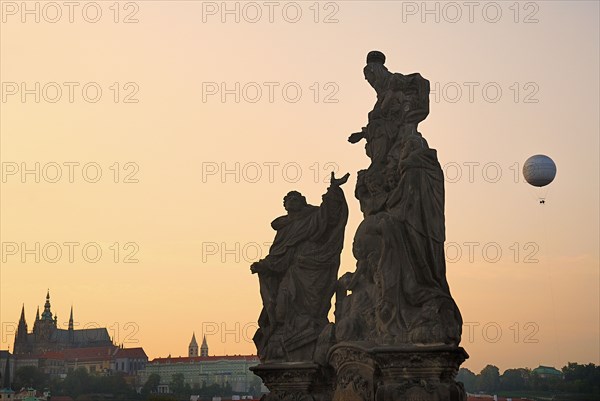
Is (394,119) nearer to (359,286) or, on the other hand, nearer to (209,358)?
(359,286)

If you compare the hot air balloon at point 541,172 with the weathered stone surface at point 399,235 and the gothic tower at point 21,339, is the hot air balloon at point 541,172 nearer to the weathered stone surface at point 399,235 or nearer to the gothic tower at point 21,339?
the weathered stone surface at point 399,235

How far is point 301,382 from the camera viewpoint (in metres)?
13.8

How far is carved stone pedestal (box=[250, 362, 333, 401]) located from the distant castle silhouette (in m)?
170

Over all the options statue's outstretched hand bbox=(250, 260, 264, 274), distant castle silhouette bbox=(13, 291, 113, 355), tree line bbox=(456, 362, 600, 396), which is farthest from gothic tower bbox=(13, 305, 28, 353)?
statue's outstretched hand bbox=(250, 260, 264, 274)

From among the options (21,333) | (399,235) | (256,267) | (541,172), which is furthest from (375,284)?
(21,333)

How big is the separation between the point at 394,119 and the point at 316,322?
3.13 meters

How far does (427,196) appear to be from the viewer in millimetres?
12164

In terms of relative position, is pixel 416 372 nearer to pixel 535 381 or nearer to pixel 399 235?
pixel 399 235

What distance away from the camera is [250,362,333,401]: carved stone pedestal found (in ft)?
45.0

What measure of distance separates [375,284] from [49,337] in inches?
7043

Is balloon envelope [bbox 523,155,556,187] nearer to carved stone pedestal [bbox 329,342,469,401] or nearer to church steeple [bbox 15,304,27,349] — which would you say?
carved stone pedestal [bbox 329,342,469,401]

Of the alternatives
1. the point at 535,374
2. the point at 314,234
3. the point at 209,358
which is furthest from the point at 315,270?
the point at 209,358

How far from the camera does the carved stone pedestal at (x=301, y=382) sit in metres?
13.7

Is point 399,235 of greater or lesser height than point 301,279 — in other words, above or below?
above
